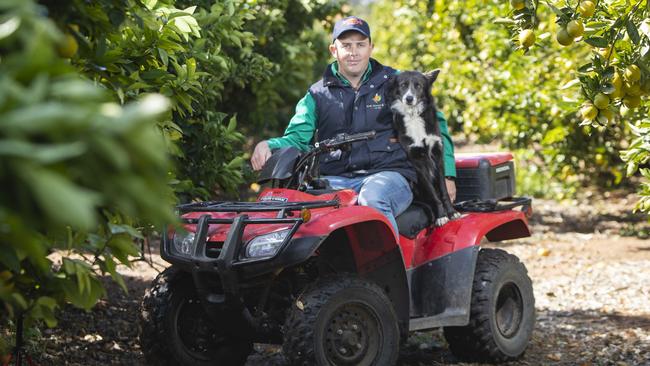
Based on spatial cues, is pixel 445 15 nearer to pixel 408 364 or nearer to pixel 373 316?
pixel 408 364

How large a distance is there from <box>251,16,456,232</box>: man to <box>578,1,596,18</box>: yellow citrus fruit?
4.31 feet

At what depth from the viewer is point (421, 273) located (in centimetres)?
479

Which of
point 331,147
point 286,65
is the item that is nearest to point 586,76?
point 331,147

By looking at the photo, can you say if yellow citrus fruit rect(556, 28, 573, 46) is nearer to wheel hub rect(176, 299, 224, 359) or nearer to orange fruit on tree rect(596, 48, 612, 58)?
orange fruit on tree rect(596, 48, 612, 58)

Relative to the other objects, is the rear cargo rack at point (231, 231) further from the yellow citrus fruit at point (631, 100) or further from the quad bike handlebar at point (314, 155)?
the yellow citrus fruit at point (631, 100)

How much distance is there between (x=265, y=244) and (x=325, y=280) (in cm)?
35

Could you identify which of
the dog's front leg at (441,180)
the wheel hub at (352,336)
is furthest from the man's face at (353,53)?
the wheel hub at (352,336)

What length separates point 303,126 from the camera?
4934mm

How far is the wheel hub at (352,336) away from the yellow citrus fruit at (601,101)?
4.38 ft

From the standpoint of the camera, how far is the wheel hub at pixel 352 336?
395cm

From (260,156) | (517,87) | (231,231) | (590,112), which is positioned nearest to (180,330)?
(231,231)

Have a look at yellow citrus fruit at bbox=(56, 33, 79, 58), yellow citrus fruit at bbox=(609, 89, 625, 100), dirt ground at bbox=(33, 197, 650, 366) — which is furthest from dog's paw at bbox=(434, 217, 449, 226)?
yellow citrus fruit at bbox=(56, 33, 79, 58)

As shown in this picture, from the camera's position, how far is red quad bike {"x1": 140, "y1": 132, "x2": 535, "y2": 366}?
3.82 meters

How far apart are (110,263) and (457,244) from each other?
234 cm
